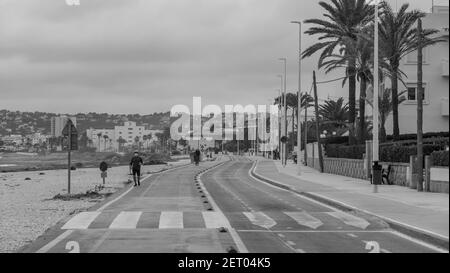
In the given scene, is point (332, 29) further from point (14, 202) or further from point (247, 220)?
point (247, 220)

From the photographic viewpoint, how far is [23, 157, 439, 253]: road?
1317cm

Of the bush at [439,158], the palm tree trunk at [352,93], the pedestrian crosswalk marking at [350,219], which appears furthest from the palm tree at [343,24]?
the pedestrian crosswalk marking at [350,219]

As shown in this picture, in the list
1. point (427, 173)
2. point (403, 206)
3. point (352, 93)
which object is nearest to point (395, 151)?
point (427, 173)

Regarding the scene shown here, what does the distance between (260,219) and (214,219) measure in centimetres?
124

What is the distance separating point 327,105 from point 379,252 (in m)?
88.1

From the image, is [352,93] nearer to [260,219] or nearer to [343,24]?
[343,24]

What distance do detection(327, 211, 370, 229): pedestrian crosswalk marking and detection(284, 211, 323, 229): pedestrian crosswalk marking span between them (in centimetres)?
72

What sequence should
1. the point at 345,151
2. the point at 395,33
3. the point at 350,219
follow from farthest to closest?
the point at 345,151
the point at 395,33
the point at 350,219

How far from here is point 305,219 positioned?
19.0m

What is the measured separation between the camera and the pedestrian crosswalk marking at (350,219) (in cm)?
1755

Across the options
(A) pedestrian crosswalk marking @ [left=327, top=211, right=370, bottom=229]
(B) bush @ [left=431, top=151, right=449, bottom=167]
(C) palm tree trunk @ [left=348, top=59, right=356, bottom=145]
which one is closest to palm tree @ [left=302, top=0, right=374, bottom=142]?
(C) palm tree trunk @ [left=348, top=59, right=356, bottom=145]

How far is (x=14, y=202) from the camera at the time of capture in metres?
27.9
